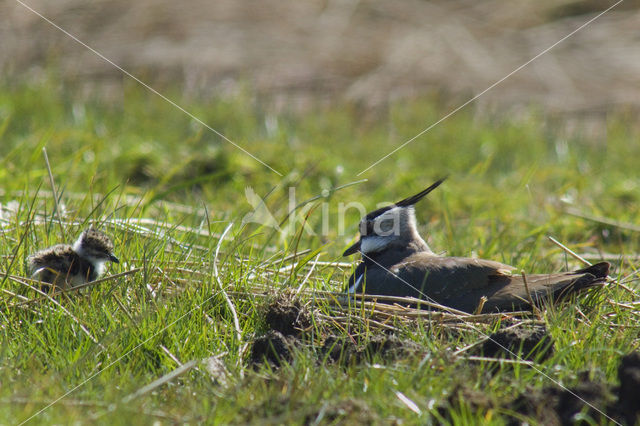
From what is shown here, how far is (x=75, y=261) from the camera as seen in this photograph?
4074 mm

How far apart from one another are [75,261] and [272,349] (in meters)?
1.32

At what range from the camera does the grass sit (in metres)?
2.99

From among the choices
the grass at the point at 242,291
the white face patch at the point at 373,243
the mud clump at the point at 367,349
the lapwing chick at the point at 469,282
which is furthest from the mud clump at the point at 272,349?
the white face patch at the point at 373,243

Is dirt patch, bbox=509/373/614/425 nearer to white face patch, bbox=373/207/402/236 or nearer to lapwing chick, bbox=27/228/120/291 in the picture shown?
white face patch, bbox=373/207/402/236

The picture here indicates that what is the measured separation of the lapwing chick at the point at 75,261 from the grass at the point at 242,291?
111mm

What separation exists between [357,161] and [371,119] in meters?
2.09

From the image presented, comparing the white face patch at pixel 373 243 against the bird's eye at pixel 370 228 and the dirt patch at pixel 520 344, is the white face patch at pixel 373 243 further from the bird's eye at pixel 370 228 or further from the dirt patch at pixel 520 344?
the dirt patch at pixel 520 344

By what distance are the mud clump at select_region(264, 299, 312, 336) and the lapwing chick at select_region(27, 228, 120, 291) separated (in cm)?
96

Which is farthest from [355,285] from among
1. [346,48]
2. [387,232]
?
[346,48]

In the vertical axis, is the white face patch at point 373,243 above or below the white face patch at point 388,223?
below

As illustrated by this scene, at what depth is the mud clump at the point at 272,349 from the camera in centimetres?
341

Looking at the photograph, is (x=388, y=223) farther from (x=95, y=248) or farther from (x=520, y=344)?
(x=95, y=248)

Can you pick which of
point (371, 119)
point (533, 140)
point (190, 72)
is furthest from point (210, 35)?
point (533, 140)

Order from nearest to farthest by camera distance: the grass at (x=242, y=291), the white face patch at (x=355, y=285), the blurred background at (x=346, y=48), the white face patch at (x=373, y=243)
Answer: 1. the grass at (x=242, y=291)
2. the white face patch at (x=355, y=285)
3. the white face patch at (x=373, y=243)
4. the blurred background at (x=346, y=48)
